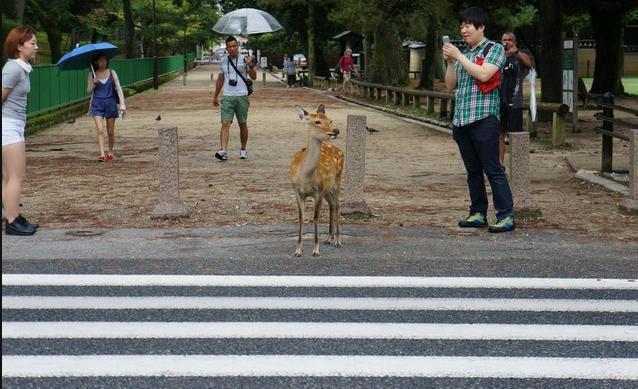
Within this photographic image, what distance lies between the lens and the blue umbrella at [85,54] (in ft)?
50.1

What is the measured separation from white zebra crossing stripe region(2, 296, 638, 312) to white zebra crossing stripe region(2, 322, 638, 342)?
0.42m

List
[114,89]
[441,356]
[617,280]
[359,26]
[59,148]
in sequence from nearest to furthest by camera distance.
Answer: [441,356] < [617,280] < [114,89] < [59,148] < [359,26]

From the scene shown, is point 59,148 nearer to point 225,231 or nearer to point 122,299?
point 225,231

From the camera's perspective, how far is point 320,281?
6863 mm

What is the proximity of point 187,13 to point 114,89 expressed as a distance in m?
78.7

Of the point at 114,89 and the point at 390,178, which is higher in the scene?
the point at 114,89

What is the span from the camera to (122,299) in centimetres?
632

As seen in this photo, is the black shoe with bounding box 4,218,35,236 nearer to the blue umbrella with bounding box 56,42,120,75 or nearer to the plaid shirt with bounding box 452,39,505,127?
the plaid shirt with bounding box 452,39,505,127

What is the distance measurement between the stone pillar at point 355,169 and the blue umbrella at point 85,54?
6.52 m

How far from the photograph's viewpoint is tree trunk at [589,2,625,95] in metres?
40.2

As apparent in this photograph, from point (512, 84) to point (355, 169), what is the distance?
288 cm

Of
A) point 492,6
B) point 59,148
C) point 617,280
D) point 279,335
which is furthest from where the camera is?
point 492,6

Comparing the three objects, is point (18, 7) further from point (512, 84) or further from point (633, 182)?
point (633, 182)

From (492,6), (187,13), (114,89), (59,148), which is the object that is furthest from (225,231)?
(187,13)
